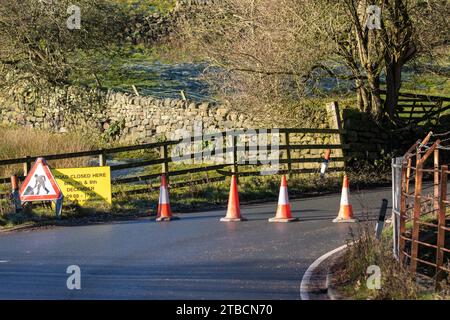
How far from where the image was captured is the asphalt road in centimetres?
1075

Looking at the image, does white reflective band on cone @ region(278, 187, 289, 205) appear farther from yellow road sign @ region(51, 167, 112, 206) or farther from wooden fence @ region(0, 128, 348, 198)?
wooden fence @ region(0, 128, 348, 198)

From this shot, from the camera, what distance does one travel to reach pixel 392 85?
84.8 feet

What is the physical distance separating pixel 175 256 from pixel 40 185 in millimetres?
6081

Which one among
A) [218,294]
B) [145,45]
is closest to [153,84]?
[145,45]

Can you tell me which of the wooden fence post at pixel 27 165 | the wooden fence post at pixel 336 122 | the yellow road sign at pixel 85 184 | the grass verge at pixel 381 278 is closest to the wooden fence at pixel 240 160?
the wooden fence post at pixel 336 122

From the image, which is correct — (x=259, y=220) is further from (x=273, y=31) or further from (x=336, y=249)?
A: (x=273, y=31)

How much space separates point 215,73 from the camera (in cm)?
2688

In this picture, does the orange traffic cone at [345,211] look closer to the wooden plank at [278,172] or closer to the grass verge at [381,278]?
the grass verge at [381,278]

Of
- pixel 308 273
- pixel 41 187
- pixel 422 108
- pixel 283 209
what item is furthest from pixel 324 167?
pixel 308 273

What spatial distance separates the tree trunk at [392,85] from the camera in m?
25.3

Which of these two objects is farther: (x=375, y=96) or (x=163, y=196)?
(x=375, y=96)

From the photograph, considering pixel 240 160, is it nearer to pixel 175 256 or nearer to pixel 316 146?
pixel 316 146

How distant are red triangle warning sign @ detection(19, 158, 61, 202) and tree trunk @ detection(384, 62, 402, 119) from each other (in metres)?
11.1
